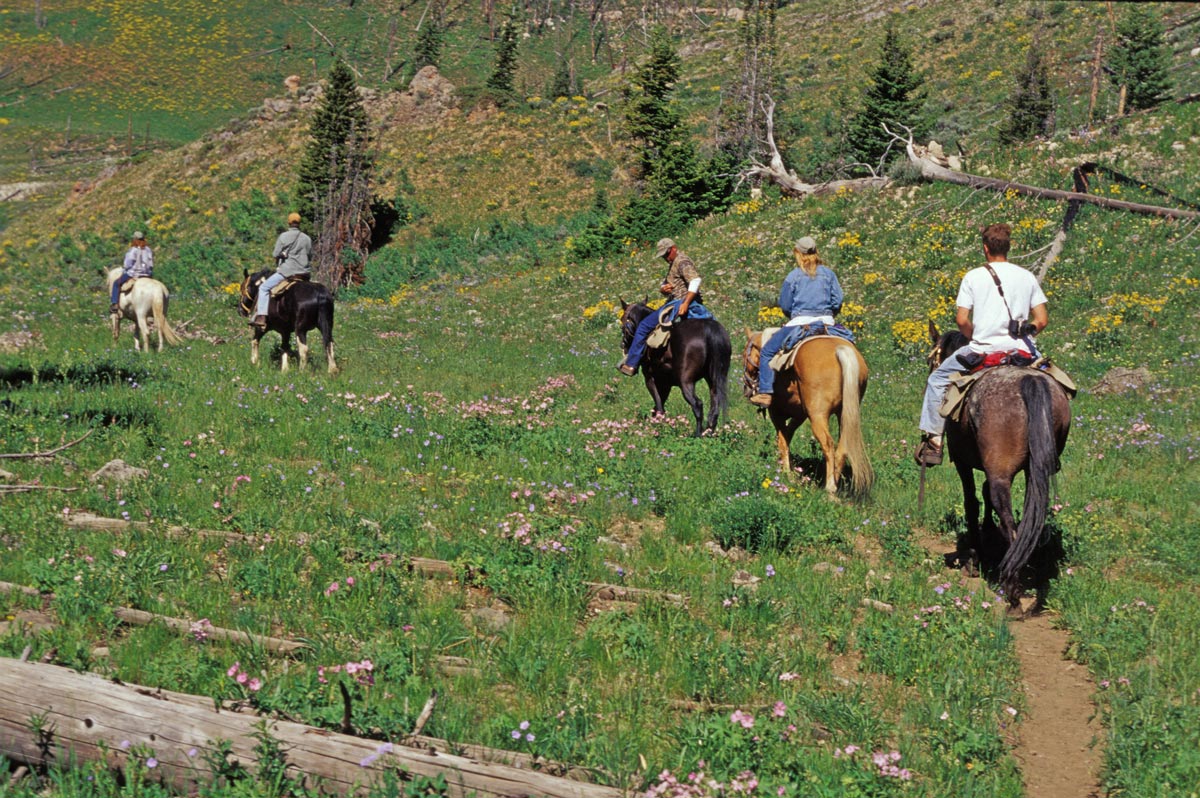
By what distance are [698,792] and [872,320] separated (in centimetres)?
2096

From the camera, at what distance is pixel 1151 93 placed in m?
40.4

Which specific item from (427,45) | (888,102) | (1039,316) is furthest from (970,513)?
(427,45)

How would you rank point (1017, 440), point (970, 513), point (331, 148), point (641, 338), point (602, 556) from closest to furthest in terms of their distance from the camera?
point (1017, 440) → point (602, 556) → point (970, 513) → point (641, 338) → point (331, 148)

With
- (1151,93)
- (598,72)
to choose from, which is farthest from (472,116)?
(598,72)

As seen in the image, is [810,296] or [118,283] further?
[118,283]

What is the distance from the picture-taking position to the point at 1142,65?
4103 centimetres

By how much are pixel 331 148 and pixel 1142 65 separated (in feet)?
117

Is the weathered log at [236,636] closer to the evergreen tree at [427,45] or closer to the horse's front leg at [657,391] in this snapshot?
the horse's front leg at [657,391]

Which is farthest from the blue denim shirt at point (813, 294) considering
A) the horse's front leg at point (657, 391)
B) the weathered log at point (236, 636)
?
the weathered log at point (236, 636)

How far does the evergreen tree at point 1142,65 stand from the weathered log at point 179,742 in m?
44.6

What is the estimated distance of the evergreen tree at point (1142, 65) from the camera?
1592 inches

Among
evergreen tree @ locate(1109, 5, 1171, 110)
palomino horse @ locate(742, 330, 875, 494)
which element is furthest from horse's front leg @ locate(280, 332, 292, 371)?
→ evergreen tree @ locate(1109, 5, 1171, 110)

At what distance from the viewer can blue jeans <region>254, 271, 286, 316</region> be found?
18453mm

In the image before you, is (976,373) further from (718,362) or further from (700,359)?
(700,359)
